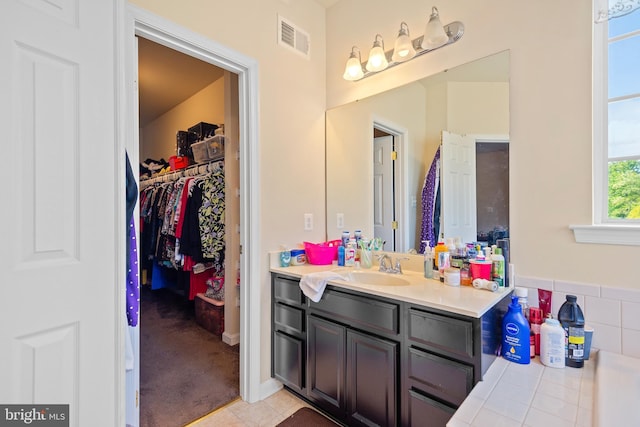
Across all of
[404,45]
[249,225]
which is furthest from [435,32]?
[249,225]

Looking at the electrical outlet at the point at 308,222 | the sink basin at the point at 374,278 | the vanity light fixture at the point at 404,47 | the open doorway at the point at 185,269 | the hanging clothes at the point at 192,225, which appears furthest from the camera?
the hanging clothes at the point at 192,225

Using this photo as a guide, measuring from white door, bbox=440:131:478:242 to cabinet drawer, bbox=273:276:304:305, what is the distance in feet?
3.18

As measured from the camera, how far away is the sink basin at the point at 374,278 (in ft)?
6.06

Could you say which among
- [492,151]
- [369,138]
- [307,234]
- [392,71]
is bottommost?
[307,234]

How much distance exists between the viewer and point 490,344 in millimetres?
1300

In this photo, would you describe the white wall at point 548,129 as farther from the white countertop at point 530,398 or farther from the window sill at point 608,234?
the white countertop at point 530,398

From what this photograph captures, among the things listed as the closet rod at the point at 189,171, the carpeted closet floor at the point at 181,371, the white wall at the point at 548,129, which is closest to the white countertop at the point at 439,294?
the white wall at the point at 548,129

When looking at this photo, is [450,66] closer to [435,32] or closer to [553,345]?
[435,32]

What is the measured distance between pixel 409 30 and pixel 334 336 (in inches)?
78.4

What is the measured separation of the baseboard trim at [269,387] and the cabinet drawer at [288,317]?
0.38 m

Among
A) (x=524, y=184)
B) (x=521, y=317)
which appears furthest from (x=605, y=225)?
(x=521, y=317)

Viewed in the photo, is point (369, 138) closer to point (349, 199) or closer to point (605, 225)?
point (349, 199)

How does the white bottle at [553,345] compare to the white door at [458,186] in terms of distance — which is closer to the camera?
A: the white bottle at [553,345]

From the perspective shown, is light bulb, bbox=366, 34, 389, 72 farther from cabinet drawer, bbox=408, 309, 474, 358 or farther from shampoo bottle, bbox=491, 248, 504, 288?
cabinet drawer, bbox=408, 309, 474, 358
